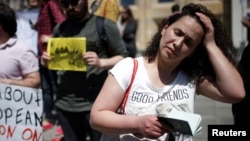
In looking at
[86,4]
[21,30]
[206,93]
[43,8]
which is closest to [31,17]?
[21,30]

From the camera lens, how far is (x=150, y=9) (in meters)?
13.1

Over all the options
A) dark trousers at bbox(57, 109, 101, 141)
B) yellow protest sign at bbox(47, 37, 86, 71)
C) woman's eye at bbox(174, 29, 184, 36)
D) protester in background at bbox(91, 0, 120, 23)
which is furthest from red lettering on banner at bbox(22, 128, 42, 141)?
woman's eye at bbox(174, 29, 184, 36)

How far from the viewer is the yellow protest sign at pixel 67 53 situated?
3508mm

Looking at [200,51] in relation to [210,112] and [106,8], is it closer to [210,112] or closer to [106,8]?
[210,112]

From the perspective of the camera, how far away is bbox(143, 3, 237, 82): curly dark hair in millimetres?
2414

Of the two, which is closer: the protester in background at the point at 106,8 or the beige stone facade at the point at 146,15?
the protester in background at the point at 106,8

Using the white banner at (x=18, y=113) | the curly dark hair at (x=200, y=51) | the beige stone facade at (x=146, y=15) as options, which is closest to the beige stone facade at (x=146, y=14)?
the beige stone facade at (x=146, y=15)

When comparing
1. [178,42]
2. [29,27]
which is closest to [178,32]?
[178,42]

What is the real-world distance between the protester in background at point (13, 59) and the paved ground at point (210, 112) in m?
1.24

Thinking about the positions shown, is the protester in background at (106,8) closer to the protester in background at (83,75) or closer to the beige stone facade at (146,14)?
the protester in background at (83,75)

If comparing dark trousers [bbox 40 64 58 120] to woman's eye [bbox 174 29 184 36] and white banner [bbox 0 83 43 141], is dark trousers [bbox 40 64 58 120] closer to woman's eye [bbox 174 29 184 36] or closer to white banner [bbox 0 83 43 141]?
white banner [bbox 0 83 43 141]

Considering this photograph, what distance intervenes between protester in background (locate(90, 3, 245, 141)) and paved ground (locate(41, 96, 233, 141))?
0.31 m

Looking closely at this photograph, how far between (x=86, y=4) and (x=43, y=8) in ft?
5.89

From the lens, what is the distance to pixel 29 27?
6.45 metres
